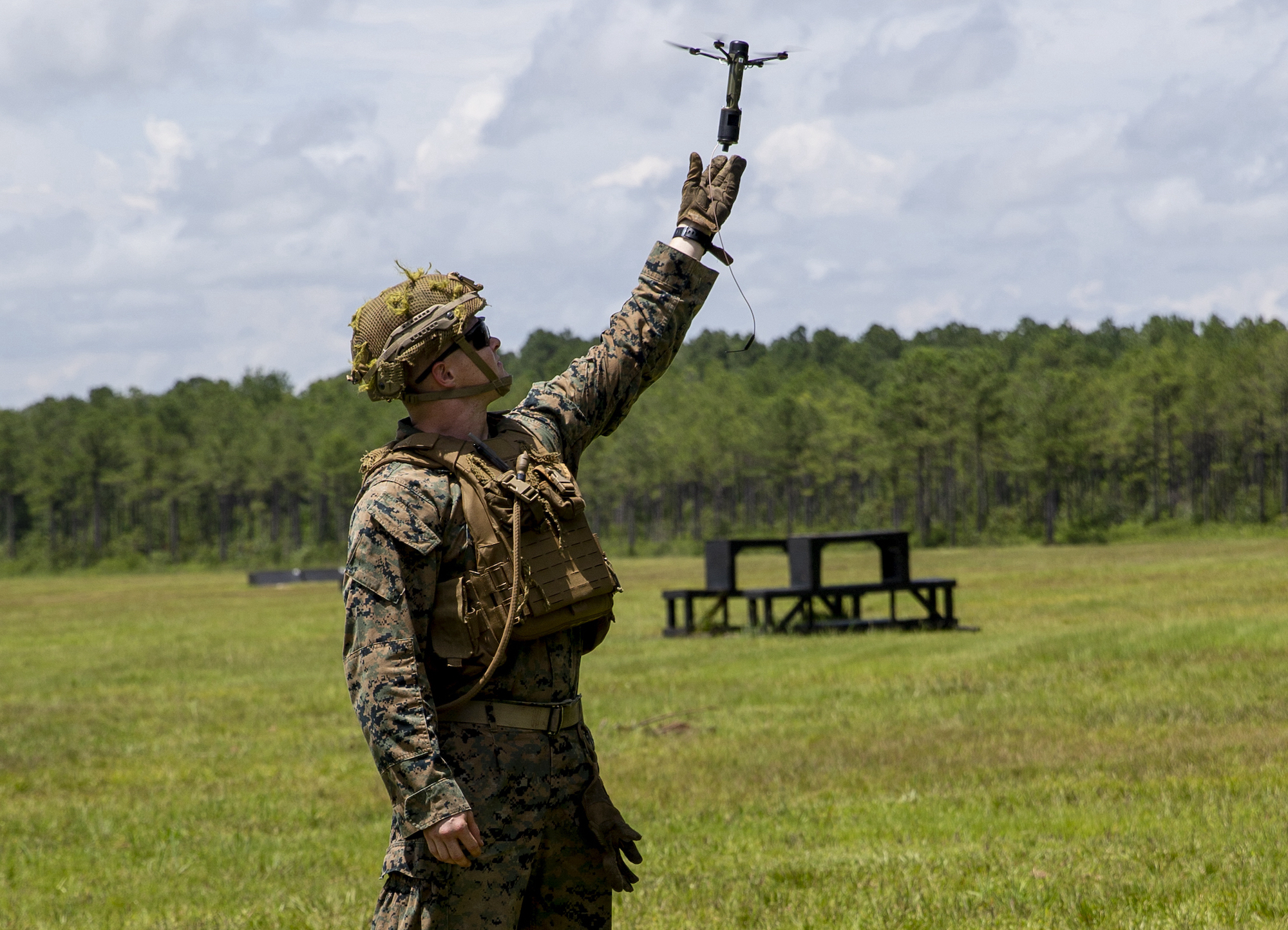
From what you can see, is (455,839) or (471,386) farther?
(471,386)

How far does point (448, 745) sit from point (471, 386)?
103 cm

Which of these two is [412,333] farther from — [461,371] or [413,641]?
[413,641]

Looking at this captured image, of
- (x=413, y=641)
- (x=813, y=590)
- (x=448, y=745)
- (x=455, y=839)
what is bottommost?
(x=813, y=590)

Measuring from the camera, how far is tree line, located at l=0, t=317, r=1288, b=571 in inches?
3652

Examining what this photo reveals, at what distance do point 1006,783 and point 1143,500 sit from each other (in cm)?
10816

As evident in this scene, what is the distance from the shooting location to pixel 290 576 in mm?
59969

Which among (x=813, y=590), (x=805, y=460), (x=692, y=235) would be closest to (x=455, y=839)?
(x=692, y=235)

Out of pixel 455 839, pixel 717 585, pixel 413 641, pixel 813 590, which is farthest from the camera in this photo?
pixel 717 585

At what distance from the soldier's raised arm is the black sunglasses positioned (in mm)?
389

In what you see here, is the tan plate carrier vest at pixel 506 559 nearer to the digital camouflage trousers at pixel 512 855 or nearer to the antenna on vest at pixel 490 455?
the antenna on vest at pixel 490 455

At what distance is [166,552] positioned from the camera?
12562 cm

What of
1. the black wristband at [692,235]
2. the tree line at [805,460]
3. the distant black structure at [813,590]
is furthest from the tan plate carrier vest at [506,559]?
the tree line at [805,460]

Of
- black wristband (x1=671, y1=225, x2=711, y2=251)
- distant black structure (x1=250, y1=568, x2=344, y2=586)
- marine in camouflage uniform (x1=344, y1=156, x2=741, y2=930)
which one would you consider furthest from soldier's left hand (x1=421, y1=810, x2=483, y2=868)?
distant black structure (x1=250, y1=568, x2=344, y2=586)

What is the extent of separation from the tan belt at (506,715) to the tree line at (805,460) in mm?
74812
